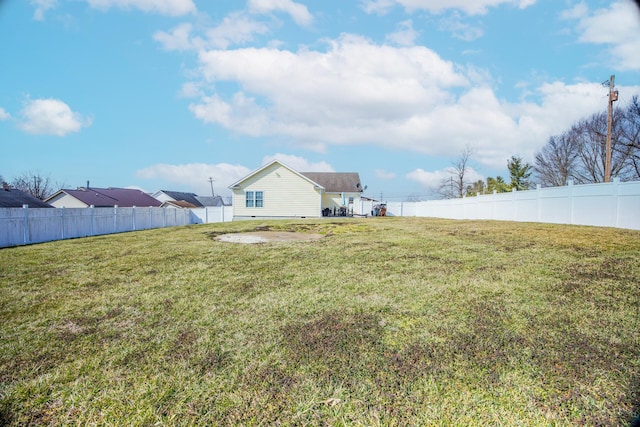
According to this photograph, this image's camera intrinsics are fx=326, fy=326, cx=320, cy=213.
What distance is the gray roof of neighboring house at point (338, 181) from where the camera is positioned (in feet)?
109

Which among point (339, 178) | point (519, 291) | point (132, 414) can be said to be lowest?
point (132, 414)

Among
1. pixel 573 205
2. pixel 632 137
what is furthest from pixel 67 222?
pixel 632 137

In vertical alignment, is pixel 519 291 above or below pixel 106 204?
below

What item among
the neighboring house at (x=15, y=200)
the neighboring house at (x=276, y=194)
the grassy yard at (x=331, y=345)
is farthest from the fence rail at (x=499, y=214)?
the neighboring house at (x=15, y=200)

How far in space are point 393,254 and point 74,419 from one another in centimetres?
530

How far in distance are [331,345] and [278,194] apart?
2148 centimetres

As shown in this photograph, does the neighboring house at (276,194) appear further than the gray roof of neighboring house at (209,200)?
No

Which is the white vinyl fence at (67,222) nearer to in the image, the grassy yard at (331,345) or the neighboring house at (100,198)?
the grassy yard at (331,345)

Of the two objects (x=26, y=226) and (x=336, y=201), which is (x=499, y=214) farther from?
(x=26, y=226)

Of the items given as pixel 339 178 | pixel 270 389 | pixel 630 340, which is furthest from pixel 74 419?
pixel 339 178

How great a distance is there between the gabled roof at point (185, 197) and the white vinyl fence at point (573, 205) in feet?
138

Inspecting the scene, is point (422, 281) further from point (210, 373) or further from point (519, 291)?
point (210, 373)

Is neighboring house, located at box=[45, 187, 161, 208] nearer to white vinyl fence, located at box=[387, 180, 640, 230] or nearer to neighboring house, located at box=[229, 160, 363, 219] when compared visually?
neighboring house, located at box=[229, 160, 363, 219]

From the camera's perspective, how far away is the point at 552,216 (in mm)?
12586
